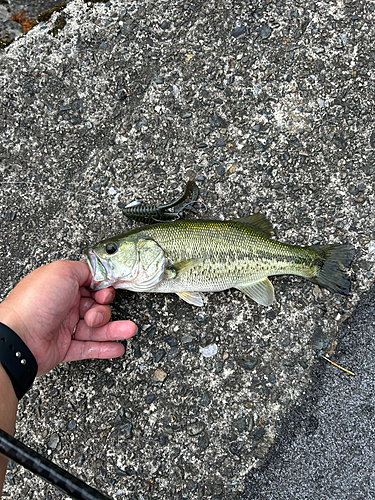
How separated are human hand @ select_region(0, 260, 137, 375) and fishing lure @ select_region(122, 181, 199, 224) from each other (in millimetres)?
719

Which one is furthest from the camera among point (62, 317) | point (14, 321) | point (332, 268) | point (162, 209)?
point (162, 209)

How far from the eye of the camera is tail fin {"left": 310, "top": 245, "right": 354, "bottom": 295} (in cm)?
348

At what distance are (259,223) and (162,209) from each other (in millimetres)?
990

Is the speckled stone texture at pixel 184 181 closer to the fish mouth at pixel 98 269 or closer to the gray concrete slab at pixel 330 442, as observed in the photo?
the gray concrete slab at pixel 330 442

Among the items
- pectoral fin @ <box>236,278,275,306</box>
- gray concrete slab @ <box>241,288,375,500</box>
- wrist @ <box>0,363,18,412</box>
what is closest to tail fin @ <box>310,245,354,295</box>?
pectoral fin @ <box>236,278,275,306</box>

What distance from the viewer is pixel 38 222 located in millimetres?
3869

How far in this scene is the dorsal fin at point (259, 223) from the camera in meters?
3.56

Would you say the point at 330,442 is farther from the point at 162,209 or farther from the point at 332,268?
the point at 162,209

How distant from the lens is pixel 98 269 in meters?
3.27

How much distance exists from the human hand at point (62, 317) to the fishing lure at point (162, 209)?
72cm

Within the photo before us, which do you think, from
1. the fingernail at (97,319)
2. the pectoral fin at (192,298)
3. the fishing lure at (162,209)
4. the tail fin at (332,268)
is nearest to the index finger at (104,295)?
the fingernail at (97,319)

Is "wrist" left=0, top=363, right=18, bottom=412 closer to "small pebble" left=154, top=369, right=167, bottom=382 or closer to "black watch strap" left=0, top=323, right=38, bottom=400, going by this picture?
"black watch strap" left=0, top=323, right=38, bottom=400

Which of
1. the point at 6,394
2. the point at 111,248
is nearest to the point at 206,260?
the point at 111,248

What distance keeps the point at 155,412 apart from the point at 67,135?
308cm
